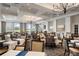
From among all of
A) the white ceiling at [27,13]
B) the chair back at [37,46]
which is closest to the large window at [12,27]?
the white ceiling at [27,13]

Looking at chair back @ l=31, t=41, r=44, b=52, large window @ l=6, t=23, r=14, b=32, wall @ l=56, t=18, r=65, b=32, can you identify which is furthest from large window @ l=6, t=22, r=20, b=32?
wall @ l=56, t=18, r=65, b=32

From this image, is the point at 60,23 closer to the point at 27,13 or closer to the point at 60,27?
the point at 60,27

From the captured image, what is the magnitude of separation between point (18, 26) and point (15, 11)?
0.83 metres

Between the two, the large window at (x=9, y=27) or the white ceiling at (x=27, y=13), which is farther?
the white ceiling at (x=27, y=13)

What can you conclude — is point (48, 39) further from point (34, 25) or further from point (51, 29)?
point (34, 25)

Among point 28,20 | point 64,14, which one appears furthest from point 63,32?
point 28,20

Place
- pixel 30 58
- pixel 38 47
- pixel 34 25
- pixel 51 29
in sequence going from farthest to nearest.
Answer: pixel 51 29 → pixel 34 25 → pixel 38 47 → pixel 30 58

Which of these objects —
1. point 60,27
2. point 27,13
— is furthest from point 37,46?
point 60,27

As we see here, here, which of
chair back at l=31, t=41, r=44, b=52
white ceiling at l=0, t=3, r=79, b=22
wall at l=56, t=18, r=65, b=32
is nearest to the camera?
chair back at l=31, t=41, r=44, b=52

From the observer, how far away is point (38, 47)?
3.04 m

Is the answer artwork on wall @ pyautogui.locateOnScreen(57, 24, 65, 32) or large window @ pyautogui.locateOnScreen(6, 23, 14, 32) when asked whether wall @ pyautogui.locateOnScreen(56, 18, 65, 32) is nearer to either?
artwork on wall @ pyautogui.locateOnScreen(57, 24, 65, 32)

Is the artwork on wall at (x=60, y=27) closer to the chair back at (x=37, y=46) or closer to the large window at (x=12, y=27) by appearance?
the chair back at (x=37, y=46)

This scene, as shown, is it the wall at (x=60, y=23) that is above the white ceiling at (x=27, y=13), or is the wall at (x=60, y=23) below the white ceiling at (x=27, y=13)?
below

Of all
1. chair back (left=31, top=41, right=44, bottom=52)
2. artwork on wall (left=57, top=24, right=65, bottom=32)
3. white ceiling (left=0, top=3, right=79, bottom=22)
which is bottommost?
chair back (left=31, top=41, right=44, bottom=52)
